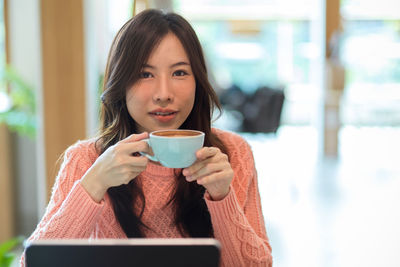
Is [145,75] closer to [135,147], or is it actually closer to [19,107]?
[135,147]

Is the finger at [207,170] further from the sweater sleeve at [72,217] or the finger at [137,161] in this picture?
the sweater sleeve at [72,217]

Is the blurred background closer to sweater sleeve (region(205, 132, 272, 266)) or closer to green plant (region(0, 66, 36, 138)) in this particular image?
green plant (region(0, 66, 36, 138))

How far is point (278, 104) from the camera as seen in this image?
5.18 metres

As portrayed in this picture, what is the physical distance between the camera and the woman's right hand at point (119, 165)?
1038 millimetres

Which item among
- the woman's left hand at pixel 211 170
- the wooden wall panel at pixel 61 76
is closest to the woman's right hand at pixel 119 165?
the woman's left hand at pixel 211 170

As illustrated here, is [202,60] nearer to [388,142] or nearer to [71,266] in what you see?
[71,266]

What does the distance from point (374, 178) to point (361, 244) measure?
82.0 inches

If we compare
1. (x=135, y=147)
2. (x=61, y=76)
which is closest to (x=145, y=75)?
(x=135, y=147)

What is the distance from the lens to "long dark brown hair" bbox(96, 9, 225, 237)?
1.24 metres

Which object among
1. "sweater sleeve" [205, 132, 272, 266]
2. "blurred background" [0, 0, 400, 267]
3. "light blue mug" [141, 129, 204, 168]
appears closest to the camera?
"light blue mug" [141, 129, 204, 168]

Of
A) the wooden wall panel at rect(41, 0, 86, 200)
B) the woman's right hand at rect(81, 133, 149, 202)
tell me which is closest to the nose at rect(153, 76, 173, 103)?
the woman's right hand at rect(81, 133, 149, 202)

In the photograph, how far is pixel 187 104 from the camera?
4.10 ft

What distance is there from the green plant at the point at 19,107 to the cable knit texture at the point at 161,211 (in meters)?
2.07

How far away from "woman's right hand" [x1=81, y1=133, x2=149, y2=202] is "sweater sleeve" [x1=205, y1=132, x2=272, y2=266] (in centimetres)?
21
